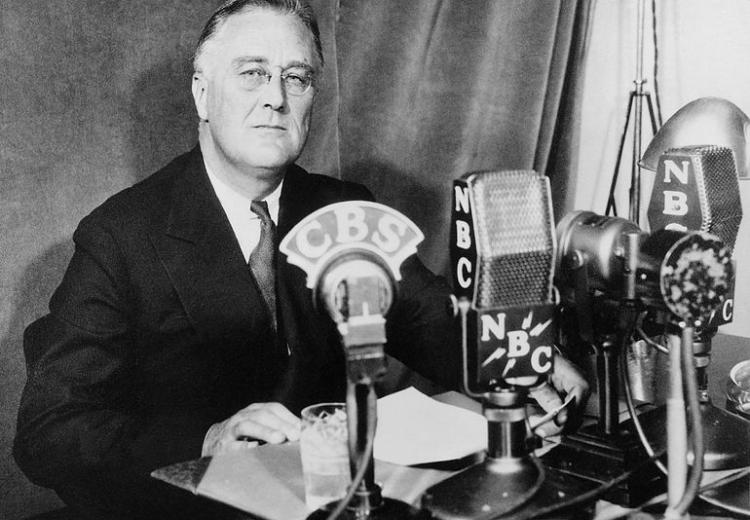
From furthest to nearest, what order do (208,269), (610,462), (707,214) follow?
(208,269)
(707,214)
(610,462)

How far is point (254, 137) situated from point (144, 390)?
608 millimetres

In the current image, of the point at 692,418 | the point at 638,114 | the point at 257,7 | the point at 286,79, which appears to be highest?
the point at 257,7

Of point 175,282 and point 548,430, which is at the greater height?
point 175,282

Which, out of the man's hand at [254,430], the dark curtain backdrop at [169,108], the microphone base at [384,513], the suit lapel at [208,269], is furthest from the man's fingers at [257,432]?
the dark curtain backdrop at [169,108]

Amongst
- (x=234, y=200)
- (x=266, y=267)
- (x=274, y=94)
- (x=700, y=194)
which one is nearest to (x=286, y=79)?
(x=274, y=94)

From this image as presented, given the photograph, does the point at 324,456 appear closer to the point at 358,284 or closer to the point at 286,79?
the point at 358,284

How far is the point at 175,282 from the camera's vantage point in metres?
1.68

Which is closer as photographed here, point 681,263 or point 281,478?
point 681,263

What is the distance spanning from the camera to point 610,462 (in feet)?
3.33

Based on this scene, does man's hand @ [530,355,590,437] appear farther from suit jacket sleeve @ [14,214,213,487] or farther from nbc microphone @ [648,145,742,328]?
suit jacket sleeve @ [14,214,213,487]

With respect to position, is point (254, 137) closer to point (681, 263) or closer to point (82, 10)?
point (82, 10)

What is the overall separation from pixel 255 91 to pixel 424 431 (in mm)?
950

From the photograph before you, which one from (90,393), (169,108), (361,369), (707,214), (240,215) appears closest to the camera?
(361,369)

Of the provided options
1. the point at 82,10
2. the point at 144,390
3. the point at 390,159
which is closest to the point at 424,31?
the point at 390,159
